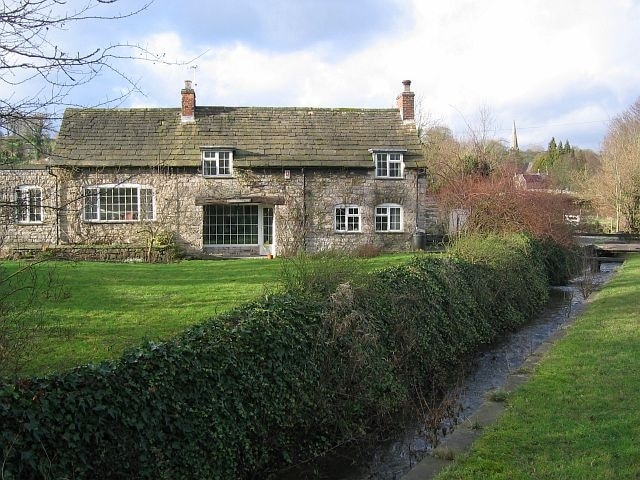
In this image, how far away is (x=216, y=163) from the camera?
25172 millimetres

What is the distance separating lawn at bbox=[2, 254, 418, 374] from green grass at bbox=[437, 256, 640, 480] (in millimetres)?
3203

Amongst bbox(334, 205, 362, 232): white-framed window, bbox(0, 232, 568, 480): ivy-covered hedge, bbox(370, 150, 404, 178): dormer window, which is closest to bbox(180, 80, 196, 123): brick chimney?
bbox(334, 205, 362, 232): white-framed window

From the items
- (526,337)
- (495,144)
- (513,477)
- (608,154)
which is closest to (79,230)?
(526,337)

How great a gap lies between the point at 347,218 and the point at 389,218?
191 cm

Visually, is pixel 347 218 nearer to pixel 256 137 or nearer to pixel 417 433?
pixel 256 137

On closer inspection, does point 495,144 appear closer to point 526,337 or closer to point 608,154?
point 608,154

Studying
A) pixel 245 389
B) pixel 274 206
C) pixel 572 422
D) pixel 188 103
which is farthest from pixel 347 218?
pixel 245 389

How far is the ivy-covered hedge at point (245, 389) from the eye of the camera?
392cm

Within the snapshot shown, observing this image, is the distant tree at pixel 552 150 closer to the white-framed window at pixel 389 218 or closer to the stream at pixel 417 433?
the white-framed window at pixel 389 218

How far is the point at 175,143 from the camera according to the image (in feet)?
83.6

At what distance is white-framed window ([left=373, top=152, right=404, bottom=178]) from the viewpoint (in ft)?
85.3

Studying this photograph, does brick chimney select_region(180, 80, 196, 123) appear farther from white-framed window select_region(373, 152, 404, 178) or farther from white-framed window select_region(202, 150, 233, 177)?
white-framed window select_region(373, 152, 404, 178)

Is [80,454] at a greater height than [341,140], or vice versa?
[341,140]

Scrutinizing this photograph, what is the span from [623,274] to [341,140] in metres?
12.9
